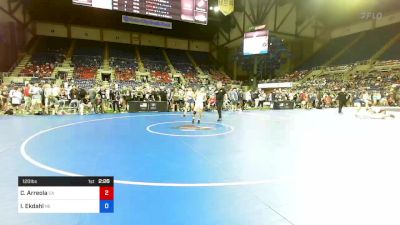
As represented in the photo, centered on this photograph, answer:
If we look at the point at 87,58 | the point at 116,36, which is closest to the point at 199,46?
the point at 116,36

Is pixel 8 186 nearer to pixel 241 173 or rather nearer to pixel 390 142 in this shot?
pixel 241 173

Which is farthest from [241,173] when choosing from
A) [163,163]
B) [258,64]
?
[258,64]

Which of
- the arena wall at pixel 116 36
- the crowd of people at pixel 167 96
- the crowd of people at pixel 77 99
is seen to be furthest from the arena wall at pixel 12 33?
the crowd of people at pixel 77 99

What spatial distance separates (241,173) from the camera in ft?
15.0

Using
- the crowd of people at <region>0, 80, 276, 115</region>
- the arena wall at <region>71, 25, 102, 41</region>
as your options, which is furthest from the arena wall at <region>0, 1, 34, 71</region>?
the crowd of people at <region>0, 80, 276, 115</region>

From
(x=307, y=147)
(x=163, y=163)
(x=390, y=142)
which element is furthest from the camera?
(x=390, y=142)

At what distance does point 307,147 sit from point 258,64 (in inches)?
1192

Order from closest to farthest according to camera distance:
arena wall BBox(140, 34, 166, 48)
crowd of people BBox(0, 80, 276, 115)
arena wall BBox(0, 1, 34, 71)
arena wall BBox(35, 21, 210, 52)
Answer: crowd of people BBox(0, 80, 276, 115)
arena wall BBox(0, 1, 34, 71)
arena wall BBox(35, 21, 210, 52)
arena wall BBox(140, 34, 166, 48)
